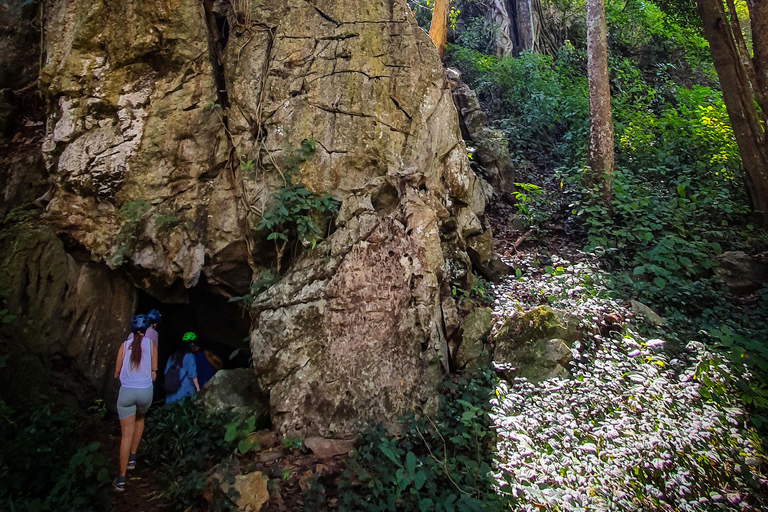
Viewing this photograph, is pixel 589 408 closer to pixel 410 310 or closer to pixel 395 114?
pixel 410 310

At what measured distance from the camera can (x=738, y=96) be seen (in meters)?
6.27

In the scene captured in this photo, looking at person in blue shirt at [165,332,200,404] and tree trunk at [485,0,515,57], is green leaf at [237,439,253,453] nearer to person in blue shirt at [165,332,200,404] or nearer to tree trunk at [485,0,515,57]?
person in blue shirt at [165,332,200,404]

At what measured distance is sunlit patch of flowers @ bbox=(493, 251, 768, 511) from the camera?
3457 mm

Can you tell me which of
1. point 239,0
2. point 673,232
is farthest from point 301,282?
point 673,232

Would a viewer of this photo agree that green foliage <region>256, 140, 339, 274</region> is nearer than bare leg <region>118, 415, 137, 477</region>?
No

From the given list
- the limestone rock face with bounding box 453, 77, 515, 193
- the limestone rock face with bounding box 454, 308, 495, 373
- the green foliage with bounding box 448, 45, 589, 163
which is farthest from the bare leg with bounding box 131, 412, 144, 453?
the green foliage with bounding box 448, 45, 589, 163

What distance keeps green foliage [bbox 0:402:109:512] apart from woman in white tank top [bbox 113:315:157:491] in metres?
0.30

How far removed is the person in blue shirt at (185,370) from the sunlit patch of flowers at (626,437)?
395 cm

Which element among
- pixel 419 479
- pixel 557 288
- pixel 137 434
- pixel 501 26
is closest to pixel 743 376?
pixel 557 288

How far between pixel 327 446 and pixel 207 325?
387cm

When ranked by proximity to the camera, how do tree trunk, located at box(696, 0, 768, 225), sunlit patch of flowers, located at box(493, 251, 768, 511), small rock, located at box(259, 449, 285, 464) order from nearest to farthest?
sunlit patch of flowers, located at box(493, 251, 768, 511), small rock, located at box(259, 449, 285, 464), tree trunk, located at box(696, 0, 768, 225)

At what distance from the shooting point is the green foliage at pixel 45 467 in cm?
377

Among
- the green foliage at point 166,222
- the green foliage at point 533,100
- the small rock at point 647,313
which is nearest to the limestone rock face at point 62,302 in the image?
the green foliage at point 166,222

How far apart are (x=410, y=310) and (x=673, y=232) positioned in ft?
15.9
